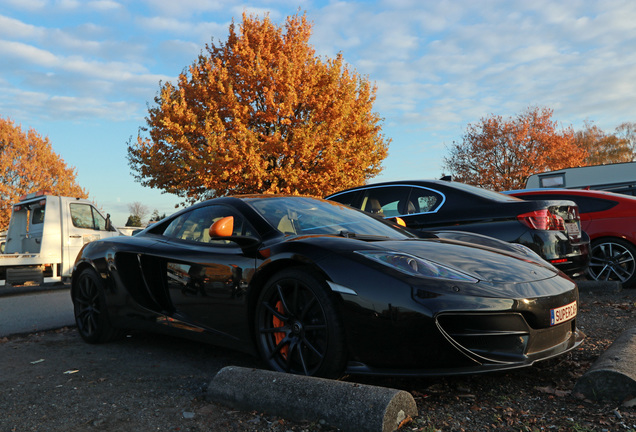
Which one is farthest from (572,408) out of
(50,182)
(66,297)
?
(50,182)

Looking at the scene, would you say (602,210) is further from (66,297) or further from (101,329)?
(66,297)

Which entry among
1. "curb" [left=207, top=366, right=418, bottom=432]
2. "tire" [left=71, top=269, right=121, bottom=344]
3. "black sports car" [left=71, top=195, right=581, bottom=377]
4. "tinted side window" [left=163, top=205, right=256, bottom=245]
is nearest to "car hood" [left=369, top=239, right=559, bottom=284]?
"black sports car" [left=71, top=195, right=581, bottom=377]

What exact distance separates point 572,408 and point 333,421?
1.21 metres

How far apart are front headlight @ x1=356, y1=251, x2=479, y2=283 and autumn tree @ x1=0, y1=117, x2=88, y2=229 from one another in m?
35.1

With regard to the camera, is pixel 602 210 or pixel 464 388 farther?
pixel 602 210

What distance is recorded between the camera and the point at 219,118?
820 inches

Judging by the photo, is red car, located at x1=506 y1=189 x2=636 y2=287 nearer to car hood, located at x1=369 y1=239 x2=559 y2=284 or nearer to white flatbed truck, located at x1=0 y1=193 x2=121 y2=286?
car hood, located at x1=369 y1=239 x2=559 y2=284

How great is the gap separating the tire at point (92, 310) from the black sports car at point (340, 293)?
1.46 ft

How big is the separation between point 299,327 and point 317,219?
1049 mm

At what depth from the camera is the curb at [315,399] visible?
241cm

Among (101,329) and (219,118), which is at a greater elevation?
(219,118)

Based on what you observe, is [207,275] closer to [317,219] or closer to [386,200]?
[317,219]

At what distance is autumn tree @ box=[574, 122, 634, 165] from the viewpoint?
2087 inches

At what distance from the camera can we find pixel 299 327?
10.2 feet
